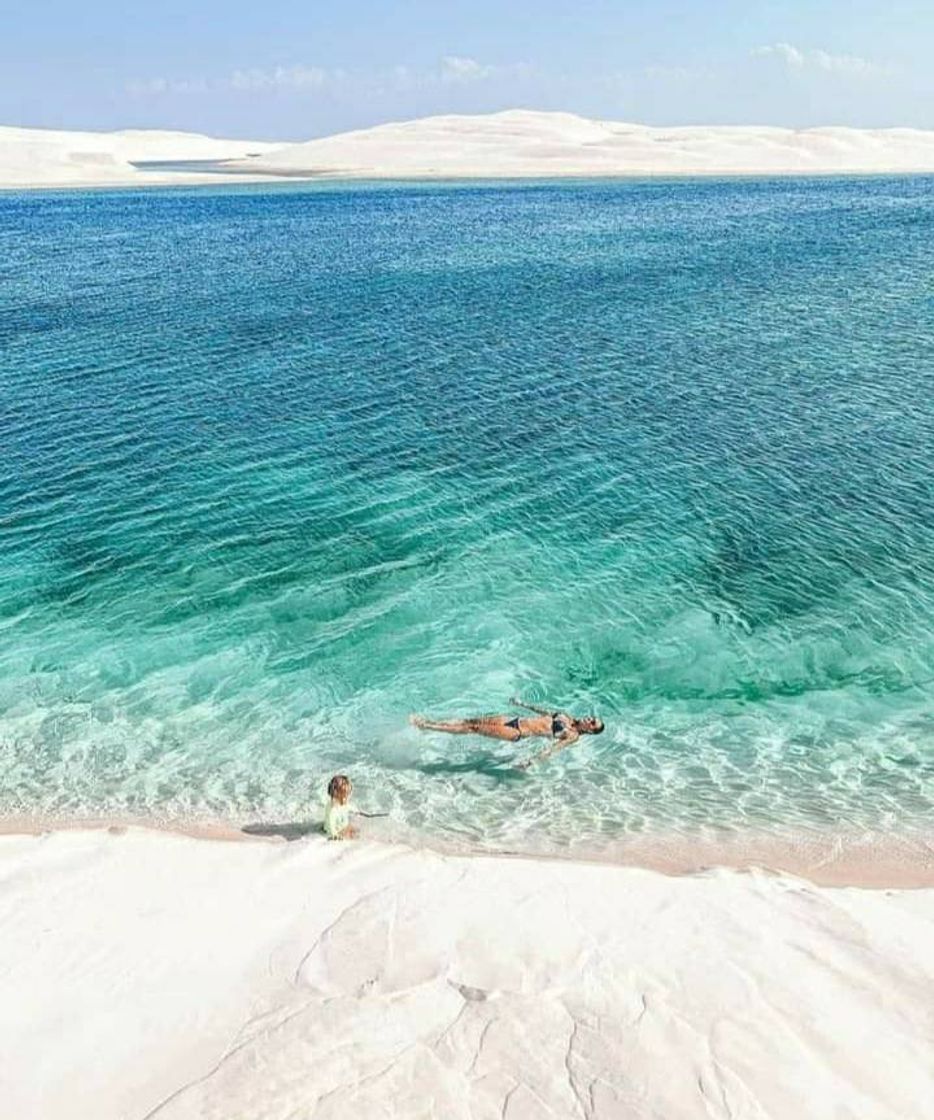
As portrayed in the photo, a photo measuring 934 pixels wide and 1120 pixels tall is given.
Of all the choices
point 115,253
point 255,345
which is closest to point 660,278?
point 255,345

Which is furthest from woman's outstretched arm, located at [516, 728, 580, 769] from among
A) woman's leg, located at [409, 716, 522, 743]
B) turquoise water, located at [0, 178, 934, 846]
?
woman's leg, located at [409, 716, 522, 743]

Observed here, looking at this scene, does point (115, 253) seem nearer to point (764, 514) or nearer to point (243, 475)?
point (243, 475)

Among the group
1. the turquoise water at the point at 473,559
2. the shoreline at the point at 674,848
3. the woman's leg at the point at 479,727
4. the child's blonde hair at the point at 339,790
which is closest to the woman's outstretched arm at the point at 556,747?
the turquoise water at the point at 473,559

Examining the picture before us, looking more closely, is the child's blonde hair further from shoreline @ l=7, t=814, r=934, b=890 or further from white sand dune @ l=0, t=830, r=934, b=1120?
white sand dune @ l=0, t=830, r=934, b=1120

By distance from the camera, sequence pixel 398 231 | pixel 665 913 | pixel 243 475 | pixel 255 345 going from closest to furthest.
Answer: pixel 665 913 → pixel 243 475 → pixel 255 345 → pixel 398 231

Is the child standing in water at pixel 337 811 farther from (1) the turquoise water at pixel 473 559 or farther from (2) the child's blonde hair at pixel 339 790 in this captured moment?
(1) the turquoise water at pixel 473 559

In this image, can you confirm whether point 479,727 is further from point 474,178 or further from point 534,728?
point 474,178
